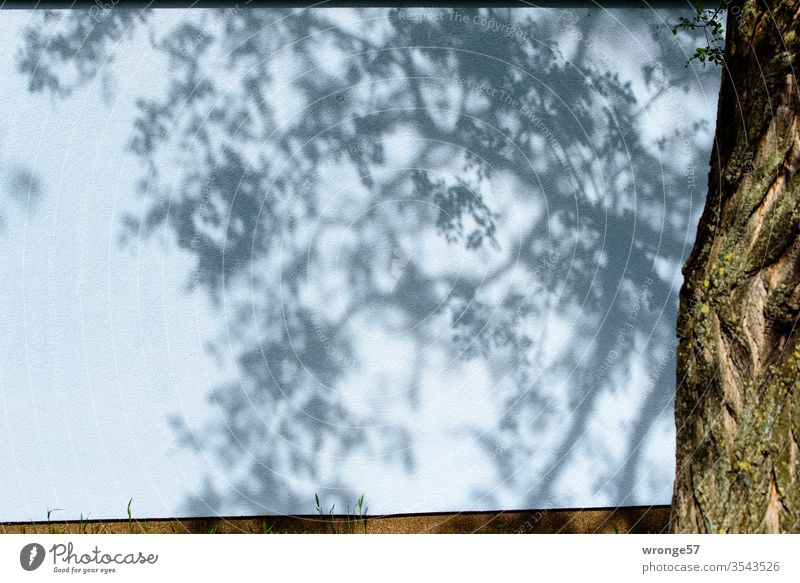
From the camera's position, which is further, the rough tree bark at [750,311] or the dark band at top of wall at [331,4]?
the dark band at top of wall at [331,4]

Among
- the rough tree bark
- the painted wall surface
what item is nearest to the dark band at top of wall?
the painted wall surface

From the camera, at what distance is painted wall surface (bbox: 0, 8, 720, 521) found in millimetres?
4723

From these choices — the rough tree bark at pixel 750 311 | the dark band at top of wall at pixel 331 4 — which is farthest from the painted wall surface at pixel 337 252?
the rough tree bark at pixel 750 311

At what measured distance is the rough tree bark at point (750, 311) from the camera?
2.32 meters

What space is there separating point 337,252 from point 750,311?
294 centimetres

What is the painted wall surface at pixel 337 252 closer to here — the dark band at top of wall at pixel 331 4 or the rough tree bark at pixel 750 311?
the dark band at top of wall at pixel 331 4

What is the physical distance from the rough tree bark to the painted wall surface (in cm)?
237

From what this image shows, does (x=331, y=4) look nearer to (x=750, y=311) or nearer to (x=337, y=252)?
(x=337, y=252)

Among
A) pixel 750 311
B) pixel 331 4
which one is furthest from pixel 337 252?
pixel 750 311

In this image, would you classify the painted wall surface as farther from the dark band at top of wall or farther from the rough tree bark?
the rough tree bark

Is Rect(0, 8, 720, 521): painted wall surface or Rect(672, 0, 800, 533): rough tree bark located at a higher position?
Rect(0, 8, 720, 521): painted wall surface

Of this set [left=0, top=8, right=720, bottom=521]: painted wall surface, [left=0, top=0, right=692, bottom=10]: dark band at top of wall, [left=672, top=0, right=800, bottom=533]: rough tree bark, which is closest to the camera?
[left=672, top=0, right=800, bottom=533]: rough tree bark

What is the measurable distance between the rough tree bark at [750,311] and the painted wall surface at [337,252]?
7.77 feet

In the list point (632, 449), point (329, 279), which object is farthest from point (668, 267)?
point (329, 279)
